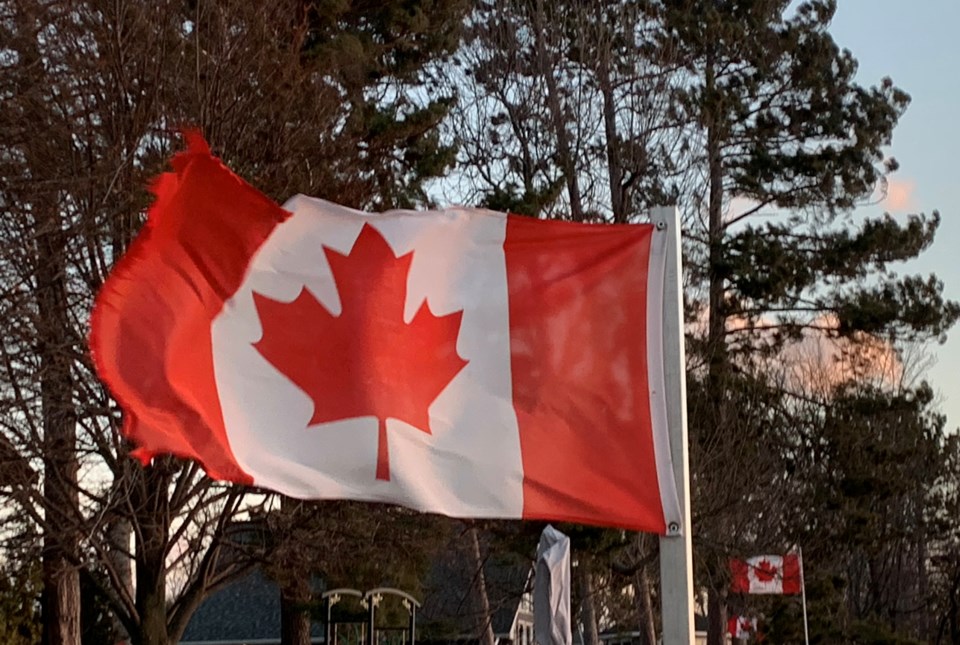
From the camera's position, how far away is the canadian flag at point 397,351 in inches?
216

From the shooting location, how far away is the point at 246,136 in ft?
54.5

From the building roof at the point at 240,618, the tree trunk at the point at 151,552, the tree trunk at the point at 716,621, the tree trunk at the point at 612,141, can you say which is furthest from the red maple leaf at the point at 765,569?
the building roof at the point at 240,618

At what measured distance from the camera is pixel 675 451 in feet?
17.6

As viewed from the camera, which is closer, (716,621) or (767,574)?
(767,574)

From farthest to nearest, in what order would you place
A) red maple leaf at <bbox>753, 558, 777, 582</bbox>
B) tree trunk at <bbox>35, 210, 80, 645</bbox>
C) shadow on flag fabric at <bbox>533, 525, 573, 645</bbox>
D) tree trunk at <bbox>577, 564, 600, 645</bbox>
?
1. red maple leaf at <bbox>753, 558, 777, 582</bbox>
2. tree trunk at <bbox>577, 564, 600, 645</bbox>
3. shadow on flag fabric at <bbox>533, 525, 573, 645</bbox>
4. tree trunk at <bbox>35, 210, 80, 645</bbox>

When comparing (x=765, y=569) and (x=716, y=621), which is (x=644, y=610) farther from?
(x=716, y=621)

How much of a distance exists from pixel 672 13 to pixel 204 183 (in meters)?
25.4

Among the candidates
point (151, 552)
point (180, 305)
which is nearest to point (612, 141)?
point (151, 552)

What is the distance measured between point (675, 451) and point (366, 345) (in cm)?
122

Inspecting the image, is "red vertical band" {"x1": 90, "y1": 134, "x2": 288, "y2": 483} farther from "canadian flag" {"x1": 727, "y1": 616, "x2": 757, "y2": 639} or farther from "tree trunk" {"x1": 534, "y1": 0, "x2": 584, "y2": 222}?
"canadian flag" {"x1": 727, "y1": 616, "x2": 757, "y2": 639}

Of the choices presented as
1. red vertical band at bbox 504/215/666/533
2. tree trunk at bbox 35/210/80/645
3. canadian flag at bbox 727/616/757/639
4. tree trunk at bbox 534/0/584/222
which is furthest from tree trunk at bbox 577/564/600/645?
red vertical band at bbox 504/215/666/533

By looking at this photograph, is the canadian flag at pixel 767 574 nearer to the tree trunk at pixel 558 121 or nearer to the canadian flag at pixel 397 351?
the tree trunk at pixel 558 121

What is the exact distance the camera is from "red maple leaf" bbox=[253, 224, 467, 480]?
562 cm

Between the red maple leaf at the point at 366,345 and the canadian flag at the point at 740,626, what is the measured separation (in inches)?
1100
